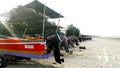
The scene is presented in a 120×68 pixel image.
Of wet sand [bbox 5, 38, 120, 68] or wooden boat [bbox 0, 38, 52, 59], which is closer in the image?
wooden boat [bbox 0, 38, 52, 59]

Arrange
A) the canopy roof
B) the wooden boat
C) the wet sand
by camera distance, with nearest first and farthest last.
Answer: the wooden boat
the wet sand
the canopy roof

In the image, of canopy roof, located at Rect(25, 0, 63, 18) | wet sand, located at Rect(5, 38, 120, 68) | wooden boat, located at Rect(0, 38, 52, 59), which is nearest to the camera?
wooden boat, located at Rect(0, 38, 52, 59)

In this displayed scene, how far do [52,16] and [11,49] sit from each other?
21.5 feet

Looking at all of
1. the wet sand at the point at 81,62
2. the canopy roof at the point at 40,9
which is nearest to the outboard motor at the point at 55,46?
the wet sand at the point at 81,62

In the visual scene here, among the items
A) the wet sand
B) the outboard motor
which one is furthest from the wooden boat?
the wet sand

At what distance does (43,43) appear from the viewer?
9.91 meters

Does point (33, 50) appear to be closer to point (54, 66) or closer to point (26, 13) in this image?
point (54, 66)

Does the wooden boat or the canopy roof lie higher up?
the canopy roof

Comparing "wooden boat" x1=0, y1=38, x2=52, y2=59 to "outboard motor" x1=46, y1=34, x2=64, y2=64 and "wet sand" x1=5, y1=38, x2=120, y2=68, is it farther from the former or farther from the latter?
"wet sand" x1=5, y1=38, x2=120, y2=68

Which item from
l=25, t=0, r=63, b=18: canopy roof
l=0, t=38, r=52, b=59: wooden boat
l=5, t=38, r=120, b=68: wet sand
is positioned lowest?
l=5, t=38, r=120, b=68: wet sand

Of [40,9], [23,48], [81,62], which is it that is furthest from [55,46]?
[40,9]

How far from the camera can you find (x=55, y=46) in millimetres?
10125

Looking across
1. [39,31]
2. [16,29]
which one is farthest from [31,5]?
[39,31]

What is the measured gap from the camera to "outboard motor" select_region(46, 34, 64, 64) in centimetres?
1005
